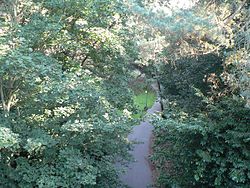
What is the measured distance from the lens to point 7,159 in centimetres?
691

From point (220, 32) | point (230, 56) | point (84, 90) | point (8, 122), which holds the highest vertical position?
point (220, 32)

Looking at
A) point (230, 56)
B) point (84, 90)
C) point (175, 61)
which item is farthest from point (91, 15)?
point (175, 61)

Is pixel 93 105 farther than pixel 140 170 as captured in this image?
No

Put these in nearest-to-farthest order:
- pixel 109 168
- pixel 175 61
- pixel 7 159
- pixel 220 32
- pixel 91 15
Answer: pixel 220 32 → pixel 7 159 → pixel 109 168 → pixel 91 15 → pixel 175 61

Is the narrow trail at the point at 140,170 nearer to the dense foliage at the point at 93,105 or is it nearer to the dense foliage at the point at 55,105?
the dense foliage at the point at 93,105

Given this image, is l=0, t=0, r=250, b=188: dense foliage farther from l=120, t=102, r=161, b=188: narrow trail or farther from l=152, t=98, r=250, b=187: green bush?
l=120, t=102, r=161, b=188: narrow trail

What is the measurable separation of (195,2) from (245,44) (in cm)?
250

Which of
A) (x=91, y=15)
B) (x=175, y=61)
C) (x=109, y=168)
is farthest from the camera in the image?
(x=175, y=61)

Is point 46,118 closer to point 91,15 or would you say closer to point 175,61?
point 91,15

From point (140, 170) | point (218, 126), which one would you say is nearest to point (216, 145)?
point (218, 126)

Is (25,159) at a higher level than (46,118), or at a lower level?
lower

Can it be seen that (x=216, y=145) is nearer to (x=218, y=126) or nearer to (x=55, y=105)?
(x=218, y=126)

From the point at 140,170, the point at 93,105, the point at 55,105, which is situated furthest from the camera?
the point at 140,170

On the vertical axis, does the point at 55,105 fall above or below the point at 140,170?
above
